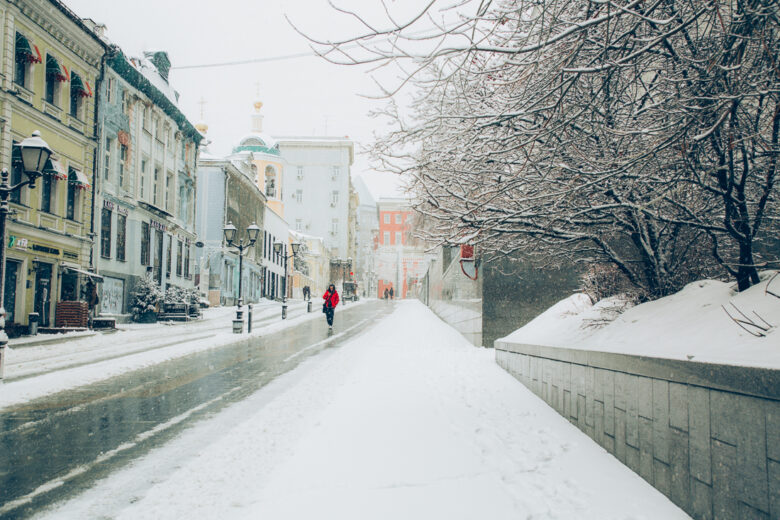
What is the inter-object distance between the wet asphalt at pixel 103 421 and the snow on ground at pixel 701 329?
4.68m

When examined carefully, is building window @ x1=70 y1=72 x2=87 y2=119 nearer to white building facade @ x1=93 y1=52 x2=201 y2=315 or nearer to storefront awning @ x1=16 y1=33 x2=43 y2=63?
white building facade @ x1=93 y1=52 x2=201 y2=315

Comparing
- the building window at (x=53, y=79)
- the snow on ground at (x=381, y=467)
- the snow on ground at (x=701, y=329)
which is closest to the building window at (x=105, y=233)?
the building window at (x=53, y=79)

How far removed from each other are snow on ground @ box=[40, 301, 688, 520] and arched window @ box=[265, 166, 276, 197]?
6076cm

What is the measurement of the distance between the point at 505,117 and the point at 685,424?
275 centimetres

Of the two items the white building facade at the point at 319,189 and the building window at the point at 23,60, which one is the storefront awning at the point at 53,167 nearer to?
the building window at the point at 23,60

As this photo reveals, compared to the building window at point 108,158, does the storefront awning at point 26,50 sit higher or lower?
higher

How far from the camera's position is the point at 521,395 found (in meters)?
8.03

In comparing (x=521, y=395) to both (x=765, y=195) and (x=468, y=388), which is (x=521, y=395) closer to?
(x=468, y=388)

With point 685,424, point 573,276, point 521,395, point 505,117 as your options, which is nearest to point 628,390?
point 685,424

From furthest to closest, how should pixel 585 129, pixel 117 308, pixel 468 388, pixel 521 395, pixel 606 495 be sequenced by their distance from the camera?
pixel 117 308
pixel 468 388
pixel 521 395
pixel 585 129
pixel 606 495

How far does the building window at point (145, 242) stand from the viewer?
95.5ft

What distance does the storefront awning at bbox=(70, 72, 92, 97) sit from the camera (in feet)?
72.0

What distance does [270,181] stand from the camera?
2648 inches

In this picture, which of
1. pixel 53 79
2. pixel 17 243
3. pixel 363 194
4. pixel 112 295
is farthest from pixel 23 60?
pixel 363 194
